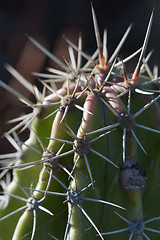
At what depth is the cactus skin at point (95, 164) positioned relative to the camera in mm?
1197

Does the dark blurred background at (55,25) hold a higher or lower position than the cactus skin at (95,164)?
higher

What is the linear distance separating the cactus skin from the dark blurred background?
2.07 metres

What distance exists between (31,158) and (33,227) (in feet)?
0.91

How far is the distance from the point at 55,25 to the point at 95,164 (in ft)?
10.7

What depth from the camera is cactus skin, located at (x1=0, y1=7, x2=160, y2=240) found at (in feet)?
3.93

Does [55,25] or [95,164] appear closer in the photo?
[95,164]

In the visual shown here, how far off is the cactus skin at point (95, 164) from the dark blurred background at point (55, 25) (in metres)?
2.07

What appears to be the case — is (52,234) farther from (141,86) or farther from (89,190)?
(141,86)

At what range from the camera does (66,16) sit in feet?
13.8

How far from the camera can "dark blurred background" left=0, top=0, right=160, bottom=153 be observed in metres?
3.54

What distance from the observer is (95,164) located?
4.03 ft

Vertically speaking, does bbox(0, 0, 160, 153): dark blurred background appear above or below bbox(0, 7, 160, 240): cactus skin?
above

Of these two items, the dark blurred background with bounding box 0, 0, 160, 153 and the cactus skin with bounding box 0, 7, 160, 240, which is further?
the dark blurred background with bounding box 0, 0, 160, 153

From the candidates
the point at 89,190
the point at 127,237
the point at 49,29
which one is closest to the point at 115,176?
the point at 89,190
